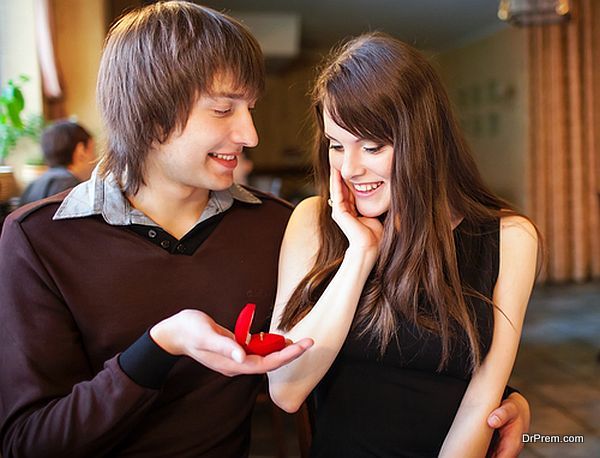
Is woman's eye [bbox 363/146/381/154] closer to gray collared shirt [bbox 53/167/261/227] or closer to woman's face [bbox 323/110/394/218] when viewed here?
woman's face [bbox 323/110/394/218]

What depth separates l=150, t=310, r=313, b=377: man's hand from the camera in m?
0.92

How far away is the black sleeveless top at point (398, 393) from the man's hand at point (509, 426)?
0.09 meters

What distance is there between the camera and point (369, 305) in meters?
1.33

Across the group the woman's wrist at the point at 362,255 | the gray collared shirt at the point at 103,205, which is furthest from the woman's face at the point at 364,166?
the gray collared shirt at the point at 103,205

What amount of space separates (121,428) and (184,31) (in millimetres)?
745

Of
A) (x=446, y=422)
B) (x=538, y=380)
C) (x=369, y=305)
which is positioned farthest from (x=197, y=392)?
(x=538, y=380)

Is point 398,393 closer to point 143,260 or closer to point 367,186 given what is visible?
point 367,186

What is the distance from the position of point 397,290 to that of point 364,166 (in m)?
0.27

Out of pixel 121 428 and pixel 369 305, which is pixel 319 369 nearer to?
pixel 369 305

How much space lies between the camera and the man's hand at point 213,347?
92 centimetres

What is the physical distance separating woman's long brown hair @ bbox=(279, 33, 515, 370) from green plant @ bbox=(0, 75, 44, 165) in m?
2.46

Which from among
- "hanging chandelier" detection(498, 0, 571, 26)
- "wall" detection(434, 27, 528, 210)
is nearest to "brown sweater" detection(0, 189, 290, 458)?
"hanging chandelier" detection(498, 0, 571, 26)

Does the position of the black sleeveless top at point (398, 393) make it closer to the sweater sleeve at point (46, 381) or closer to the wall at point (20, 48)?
the sweater sleeve at point (46, 381)

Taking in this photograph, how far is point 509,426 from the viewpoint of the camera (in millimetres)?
1298
